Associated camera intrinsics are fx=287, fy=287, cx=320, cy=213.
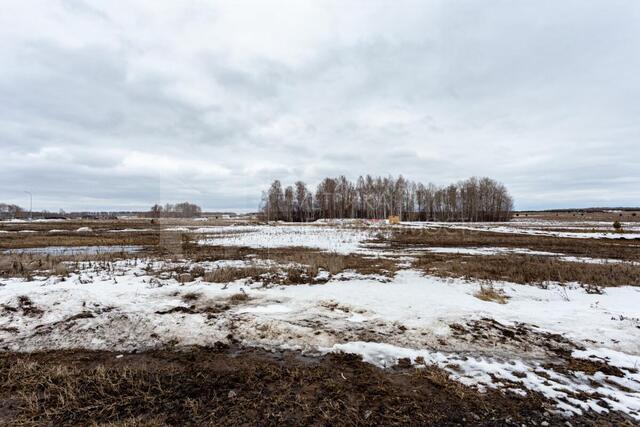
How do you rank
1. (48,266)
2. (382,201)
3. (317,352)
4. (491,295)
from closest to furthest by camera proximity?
(317,352), (491,295), (48,266), (382,201)

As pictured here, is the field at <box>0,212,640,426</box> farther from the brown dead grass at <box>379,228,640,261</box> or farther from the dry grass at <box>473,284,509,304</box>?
the brown dead grass at <box>379,228,640,261</box>

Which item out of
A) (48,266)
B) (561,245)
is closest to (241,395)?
(48,266)

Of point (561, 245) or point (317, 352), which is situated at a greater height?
point (317, 352)

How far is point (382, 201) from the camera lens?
87.9m

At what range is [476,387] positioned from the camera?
389 centimetres

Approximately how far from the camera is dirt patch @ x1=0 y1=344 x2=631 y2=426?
10.8 ft

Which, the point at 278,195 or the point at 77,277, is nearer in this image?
the point at 77,277

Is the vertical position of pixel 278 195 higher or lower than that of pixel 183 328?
higher

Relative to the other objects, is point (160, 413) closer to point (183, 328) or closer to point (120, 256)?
point (183, 328)

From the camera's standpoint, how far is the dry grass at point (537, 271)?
1006 centimetres

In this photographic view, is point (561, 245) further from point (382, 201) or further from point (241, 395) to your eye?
point (382, 201)

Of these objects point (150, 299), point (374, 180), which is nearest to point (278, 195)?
point (374, 180)

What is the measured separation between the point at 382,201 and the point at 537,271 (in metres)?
77.5

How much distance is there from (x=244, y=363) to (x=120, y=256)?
1388 cm
